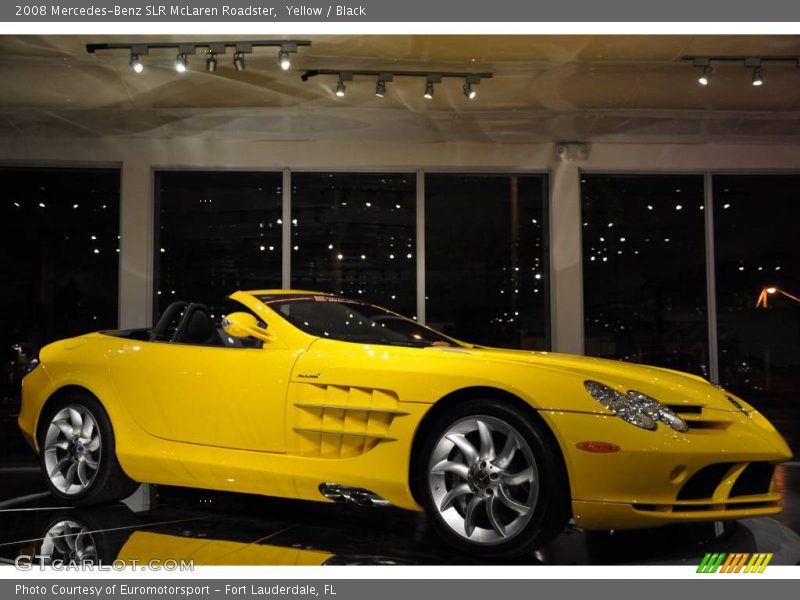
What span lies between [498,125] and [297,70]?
2152 mm

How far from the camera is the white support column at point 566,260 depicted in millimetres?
7953

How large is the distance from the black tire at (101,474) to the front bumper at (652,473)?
2444 mm

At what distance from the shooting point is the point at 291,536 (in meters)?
3.59

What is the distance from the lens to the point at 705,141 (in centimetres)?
808

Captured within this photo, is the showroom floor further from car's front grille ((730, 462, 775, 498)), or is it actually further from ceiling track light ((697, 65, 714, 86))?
ceiling track light ((697, 65, 714, 86))

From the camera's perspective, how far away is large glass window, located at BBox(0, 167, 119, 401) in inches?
339

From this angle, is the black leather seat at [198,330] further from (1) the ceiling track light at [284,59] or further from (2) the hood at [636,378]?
(1) the ceiling track light at [284,59]

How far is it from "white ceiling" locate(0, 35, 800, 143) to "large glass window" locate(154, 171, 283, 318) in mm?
660

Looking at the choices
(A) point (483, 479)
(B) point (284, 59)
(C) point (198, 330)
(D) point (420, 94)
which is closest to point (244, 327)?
(C) point (198, 330)

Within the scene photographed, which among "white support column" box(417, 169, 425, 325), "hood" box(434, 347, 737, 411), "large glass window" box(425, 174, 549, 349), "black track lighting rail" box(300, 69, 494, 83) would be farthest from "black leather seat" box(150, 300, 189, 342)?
"large glass window" box(425, 174, 549, 349)

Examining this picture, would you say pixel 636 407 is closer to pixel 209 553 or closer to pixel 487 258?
pixel 209 553

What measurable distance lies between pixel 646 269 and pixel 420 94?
3663 millimetres

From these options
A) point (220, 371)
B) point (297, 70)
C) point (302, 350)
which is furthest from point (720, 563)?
point (297, 70)
